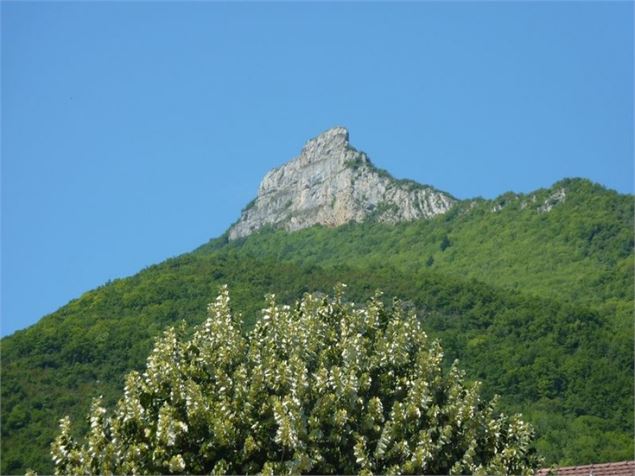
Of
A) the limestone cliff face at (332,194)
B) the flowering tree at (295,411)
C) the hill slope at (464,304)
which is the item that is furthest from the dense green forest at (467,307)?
the flowering tree at (295,411)

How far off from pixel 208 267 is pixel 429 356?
87.5m

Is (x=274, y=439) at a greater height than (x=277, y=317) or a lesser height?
lesser

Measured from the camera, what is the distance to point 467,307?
288ft

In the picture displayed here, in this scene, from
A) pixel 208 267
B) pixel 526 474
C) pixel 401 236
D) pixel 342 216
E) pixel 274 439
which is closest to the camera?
pixel 274 439

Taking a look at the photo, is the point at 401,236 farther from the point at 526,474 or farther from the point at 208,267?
the point at 526,474

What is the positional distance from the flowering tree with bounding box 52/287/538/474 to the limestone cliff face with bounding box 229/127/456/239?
121 m

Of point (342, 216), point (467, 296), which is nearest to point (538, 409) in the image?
point (467, 296)

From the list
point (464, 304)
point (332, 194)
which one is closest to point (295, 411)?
point (464, 304)

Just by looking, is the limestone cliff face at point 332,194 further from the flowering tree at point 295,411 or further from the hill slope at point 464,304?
the flowering tree at point 295,411

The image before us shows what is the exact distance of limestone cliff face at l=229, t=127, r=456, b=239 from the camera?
143375 millimetres

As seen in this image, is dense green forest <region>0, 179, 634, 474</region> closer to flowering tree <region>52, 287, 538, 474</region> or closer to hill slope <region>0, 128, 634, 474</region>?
hill slope <region>0, 128, 634, 474</region>

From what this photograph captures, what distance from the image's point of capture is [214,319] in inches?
696

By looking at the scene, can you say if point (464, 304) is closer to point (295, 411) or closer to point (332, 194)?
point (332, 194)

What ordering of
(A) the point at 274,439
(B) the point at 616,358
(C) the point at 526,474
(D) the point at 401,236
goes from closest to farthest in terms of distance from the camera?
(A) the point at 274,439, (C) the point at 526,474, (B) the point at 616,358, (D) the point at 401,236
